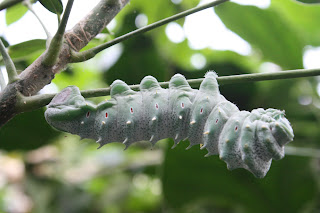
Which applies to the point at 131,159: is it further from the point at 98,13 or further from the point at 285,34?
the point at 98,13

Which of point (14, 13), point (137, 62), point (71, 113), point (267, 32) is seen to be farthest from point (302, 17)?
point (71, 113)

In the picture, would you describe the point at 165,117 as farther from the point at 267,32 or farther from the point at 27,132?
the point at 267,32

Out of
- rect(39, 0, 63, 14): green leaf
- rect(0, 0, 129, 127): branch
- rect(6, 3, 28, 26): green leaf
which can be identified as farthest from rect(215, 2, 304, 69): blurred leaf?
rect(39, 0, 63, 14): green leaf

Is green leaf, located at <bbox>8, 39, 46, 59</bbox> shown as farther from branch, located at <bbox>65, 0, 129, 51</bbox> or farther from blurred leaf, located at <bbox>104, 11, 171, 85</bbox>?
blurred leaf, located at <bbox>104, 11, 171, 85</bbox>

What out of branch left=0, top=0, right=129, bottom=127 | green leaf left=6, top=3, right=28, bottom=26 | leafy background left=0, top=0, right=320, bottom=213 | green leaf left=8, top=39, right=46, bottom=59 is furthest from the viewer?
leafy background left=0, top=0, right=320, bottom=213

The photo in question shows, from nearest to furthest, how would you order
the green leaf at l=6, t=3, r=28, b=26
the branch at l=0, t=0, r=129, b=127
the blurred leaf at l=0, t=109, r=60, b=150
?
the branch at l=0, t=0, r=129, b=127 → the green leaf at l=6, t=3, r=28, b=26 → the blurred leaf at l=0, t=109, r=60, b=150

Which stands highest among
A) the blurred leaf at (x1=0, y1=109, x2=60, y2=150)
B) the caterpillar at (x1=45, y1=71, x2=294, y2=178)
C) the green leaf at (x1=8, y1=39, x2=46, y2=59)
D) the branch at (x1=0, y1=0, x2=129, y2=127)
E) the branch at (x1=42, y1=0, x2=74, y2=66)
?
the branch at (x1=42, y1=0, x2=74, y2=66)
